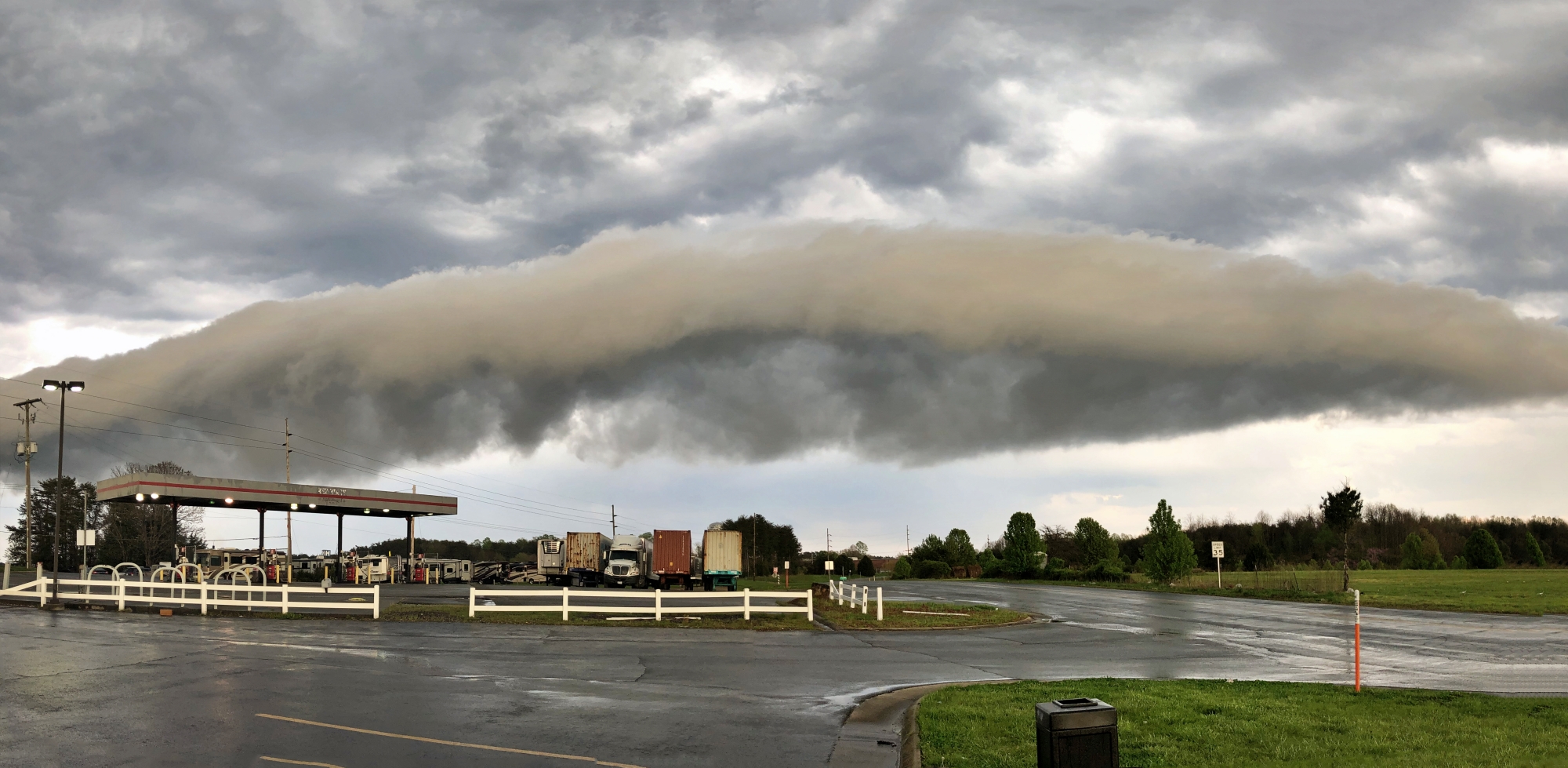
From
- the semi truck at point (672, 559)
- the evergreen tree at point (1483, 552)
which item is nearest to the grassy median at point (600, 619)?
the semi truck at point (672, 559)

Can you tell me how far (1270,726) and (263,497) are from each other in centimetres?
5566

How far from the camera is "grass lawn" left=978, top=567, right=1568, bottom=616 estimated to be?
38688mm

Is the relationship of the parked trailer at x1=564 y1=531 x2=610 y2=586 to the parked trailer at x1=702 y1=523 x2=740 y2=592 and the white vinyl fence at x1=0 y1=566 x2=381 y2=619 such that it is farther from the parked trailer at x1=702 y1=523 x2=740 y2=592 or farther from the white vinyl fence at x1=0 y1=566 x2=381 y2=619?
the white vinyl fence at x1=0 y1=566 x2=381 y2=619

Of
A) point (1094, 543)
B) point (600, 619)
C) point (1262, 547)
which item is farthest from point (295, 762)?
point (1262, 547)

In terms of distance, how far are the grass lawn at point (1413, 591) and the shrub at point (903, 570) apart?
72.9 feet

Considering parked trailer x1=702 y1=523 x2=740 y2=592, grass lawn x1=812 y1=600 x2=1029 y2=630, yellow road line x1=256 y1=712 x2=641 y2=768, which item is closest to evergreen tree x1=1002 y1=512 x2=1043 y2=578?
parked trailer x1=702 y1=523 x2=740 y2=592

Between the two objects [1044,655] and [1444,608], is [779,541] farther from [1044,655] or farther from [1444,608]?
[1044,655]

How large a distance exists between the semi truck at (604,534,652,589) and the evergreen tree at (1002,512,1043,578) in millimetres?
29014

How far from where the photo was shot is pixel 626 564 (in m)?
59.3

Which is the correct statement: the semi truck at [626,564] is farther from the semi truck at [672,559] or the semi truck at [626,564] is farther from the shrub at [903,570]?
the shrub at [903,570]

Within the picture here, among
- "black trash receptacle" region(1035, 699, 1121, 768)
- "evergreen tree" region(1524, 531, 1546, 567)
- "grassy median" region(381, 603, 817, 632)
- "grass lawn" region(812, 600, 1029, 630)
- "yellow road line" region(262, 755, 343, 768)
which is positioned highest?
"black trash receptacle" region(1035, 699, 1121, 768)

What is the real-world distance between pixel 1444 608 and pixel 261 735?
4021 cm

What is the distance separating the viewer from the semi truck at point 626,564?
193 ft

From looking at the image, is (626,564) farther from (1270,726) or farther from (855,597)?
(1270,726)
